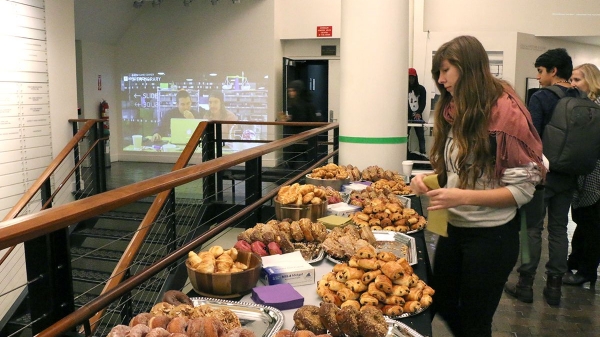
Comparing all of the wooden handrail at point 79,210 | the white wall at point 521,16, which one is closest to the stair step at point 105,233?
the wooden handrail at point 79,210

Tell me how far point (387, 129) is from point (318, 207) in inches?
96.2

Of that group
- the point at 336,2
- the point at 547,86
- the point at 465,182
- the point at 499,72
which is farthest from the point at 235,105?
the point at 465,182

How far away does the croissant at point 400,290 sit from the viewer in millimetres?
1728

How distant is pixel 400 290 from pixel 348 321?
1.16 ft

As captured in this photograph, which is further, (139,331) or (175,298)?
(175,298)

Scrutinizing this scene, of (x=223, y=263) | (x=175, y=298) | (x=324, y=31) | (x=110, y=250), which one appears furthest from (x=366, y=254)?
(x=324, y=31)

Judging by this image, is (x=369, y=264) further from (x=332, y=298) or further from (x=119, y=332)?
(x=119, y=332)

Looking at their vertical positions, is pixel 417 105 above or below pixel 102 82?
below

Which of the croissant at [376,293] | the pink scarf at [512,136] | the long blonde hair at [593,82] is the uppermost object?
the long blonde hair at [593,82]

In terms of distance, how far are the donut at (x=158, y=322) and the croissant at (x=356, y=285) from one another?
669mm

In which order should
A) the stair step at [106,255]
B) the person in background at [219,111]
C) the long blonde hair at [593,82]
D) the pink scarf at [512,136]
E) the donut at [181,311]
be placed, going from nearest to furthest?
the donut at [181,311]
the pink scarf at [512,136]
the long blonde hair at [593,82]
the stair step at [106,255]
the person in background at [219,111]

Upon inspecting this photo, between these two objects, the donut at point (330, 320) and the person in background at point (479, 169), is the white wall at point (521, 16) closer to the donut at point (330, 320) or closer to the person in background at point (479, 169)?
the person in background at point (479, 169)

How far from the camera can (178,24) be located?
10.3 metres

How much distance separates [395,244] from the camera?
2.39 meters
